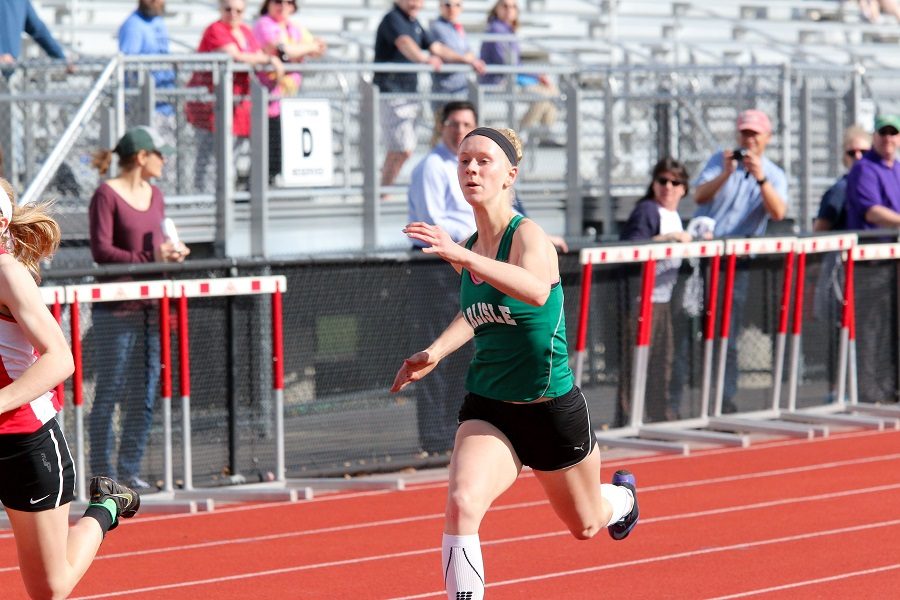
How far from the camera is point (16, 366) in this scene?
530 cm

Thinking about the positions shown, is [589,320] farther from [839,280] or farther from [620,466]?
[839,280]

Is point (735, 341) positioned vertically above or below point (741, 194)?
below

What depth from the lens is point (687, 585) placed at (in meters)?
7.10

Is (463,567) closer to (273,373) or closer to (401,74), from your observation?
(273,373)

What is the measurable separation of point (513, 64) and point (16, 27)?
5.20 meters

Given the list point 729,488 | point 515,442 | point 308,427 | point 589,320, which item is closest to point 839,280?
point 589,320

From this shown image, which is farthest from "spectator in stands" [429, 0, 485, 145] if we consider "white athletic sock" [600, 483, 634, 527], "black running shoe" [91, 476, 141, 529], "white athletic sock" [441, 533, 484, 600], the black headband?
"white athletic sock" [441, 533, 484, 600]

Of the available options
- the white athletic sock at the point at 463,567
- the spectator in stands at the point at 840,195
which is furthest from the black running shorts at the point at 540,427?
the spectator in stands at the point at 840,195

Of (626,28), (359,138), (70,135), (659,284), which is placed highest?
(626,28)

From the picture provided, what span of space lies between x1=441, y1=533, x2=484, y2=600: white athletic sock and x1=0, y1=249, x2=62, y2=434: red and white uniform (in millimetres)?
1425

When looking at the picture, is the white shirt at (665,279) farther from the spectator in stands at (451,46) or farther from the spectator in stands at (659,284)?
the spectator in stands at (451,46)

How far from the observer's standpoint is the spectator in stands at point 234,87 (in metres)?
11.5

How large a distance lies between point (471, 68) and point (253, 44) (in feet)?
5.90

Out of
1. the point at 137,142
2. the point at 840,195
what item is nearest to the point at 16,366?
the point at 137,142
